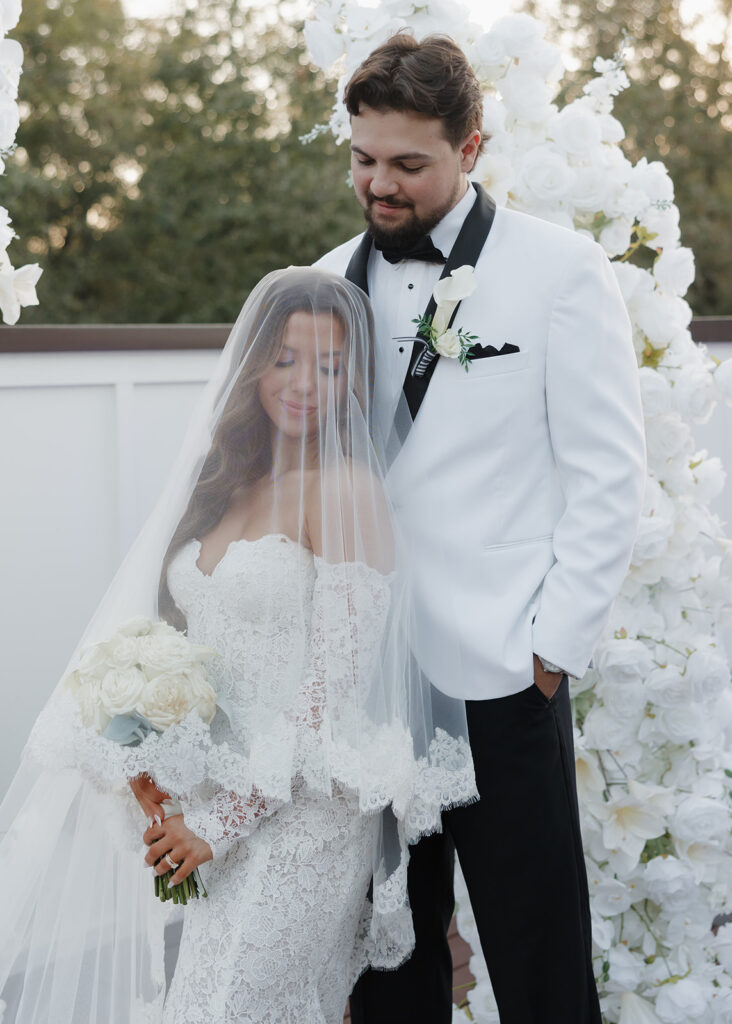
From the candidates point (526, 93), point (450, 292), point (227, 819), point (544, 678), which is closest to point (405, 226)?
point (450, 292)

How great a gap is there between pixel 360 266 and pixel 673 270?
2.63 ft

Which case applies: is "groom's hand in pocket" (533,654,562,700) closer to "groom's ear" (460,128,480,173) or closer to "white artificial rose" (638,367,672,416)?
"white artificial rose" (638,367,672,416)

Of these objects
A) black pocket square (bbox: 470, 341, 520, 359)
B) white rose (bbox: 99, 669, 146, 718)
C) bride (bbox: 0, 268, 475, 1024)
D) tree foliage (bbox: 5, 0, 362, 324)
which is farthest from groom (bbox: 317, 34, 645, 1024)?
tree foliage (bbox: 5, 0, 362, 324)

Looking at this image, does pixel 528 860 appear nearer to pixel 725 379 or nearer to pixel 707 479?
pixel 707 479

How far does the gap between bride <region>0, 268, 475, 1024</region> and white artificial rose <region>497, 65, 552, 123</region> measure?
2.64 ft

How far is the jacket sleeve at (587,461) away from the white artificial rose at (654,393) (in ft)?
1.56

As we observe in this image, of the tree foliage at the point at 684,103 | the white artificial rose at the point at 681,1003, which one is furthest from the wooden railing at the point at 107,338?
the tree foliage at the point at 684,103

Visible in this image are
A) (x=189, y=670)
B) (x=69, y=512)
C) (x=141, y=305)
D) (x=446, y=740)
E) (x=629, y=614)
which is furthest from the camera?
(x=141, y=305)

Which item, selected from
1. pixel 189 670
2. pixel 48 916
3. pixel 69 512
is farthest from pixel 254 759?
pixel 69 512

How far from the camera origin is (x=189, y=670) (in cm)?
182

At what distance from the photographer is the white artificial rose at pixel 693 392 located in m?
2.52

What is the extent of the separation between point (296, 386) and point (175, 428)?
1331 mm

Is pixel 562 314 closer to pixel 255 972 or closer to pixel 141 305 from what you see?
pixel 255 972

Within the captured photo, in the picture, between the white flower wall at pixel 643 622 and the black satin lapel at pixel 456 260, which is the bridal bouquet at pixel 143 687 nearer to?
the black satin lapel at pixel 456 260
